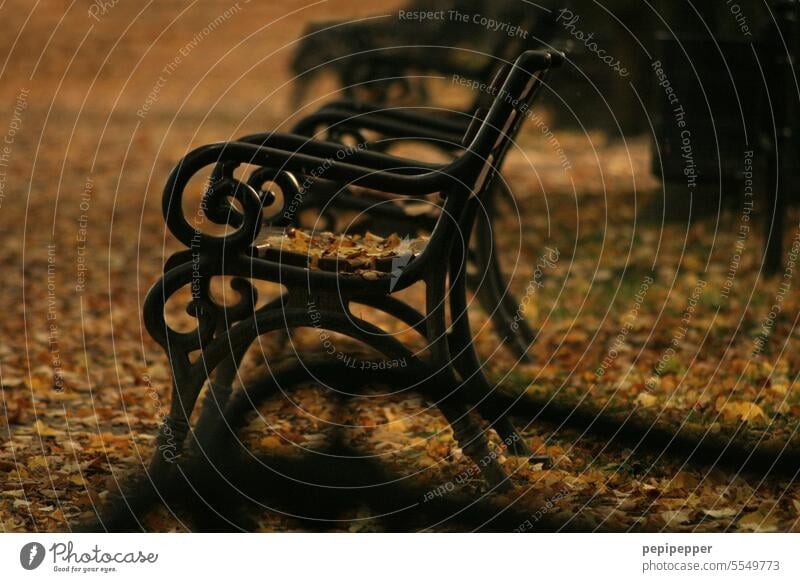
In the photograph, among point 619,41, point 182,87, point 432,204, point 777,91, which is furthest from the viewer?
point 182,87

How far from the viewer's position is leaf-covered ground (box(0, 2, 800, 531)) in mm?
3535

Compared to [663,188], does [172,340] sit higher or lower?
lower

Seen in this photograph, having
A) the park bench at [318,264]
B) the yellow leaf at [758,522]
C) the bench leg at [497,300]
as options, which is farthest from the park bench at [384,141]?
the yellow leaf at [758,522]

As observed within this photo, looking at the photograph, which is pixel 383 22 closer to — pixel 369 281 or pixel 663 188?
pixel 663 188

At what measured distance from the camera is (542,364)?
197 inches

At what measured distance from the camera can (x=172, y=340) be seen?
3240 millimetres

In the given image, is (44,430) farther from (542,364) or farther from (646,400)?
(646,400)

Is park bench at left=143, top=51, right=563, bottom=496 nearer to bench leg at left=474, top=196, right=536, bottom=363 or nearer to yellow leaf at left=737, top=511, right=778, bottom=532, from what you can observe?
yellow leaf at left=737, top=511, right=778, bottom=532

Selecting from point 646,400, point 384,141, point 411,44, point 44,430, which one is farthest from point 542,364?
point 411,44

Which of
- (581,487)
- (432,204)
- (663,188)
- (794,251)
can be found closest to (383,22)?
(663,188)
